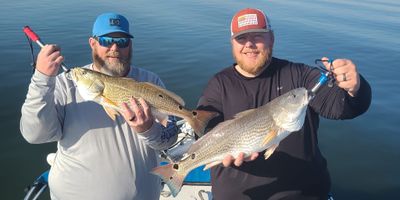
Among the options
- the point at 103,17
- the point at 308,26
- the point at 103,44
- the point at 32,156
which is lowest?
the point at 32,156

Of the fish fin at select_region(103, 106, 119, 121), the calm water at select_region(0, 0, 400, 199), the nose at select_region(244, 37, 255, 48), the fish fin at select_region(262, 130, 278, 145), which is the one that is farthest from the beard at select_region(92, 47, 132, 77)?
the calm water at select_region(0, 0, 400, 199)

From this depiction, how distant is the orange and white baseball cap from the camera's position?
402 cm

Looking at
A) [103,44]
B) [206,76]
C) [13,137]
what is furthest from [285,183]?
[206,76]

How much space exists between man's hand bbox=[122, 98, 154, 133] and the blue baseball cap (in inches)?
39.7

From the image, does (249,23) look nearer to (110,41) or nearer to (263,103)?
(263,103)

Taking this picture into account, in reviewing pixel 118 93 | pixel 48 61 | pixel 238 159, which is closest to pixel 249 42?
pixel 238 159

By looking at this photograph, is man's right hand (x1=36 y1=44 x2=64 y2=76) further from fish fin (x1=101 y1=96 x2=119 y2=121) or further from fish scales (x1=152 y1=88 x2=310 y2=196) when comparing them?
fish scales (x1=152 y1=88 x2=310 y2=196)

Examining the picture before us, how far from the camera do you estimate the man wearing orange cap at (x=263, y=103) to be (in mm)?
3992

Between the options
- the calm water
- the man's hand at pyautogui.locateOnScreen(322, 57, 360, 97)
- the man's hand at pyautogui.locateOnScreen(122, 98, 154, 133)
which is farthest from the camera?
the calm water

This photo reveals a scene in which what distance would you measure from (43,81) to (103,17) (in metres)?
1.33

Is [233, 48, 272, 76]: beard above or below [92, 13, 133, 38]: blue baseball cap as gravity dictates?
below

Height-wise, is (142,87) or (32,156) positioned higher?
(142,87)

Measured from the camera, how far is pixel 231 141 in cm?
390

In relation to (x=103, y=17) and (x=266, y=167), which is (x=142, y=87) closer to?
(x=103, y=17)
